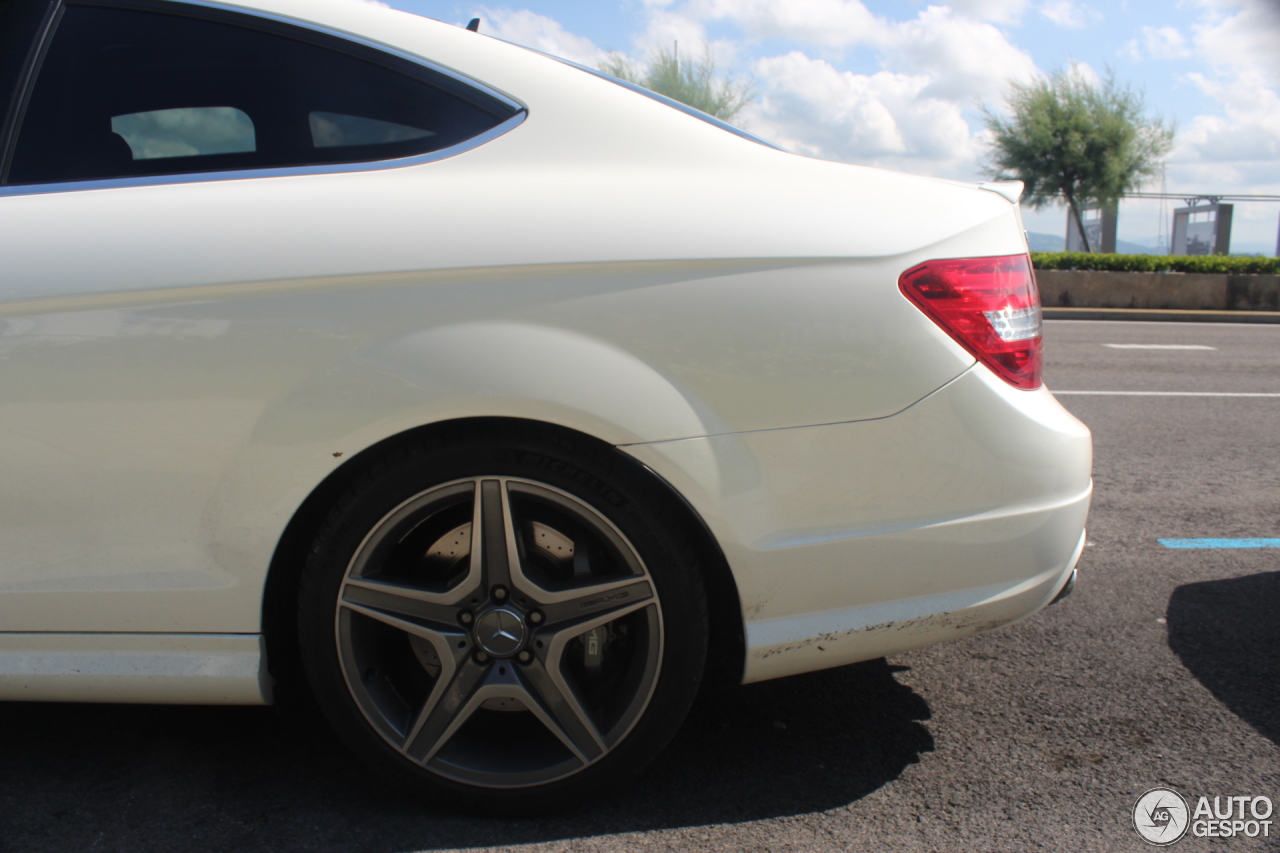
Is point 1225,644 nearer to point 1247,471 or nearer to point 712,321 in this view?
point 712,321

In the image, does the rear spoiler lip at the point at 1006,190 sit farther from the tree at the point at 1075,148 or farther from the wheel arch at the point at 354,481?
the tree at the point at 1075,148

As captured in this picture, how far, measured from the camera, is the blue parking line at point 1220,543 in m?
3.69

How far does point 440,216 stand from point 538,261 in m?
0.21

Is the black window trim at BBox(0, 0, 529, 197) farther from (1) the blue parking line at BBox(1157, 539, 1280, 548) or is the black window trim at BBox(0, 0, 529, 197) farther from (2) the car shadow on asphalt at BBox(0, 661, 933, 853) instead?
(1) the blue parking line at BBox(1157, 539, 1280, 548)

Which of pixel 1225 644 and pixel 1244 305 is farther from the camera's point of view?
pixel 1244 305

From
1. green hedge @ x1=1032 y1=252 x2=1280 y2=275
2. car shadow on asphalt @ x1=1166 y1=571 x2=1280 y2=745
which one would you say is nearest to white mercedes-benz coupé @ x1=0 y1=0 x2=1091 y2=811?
car shadow on asphalt @ x1=1166 y1=571 x2=1280 y2=745

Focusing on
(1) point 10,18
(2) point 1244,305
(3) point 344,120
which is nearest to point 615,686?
(3) point 344,120

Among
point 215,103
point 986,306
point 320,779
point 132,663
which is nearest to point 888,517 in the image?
point 986,306

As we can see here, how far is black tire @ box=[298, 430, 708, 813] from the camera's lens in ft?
5.85

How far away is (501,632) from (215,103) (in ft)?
4.00

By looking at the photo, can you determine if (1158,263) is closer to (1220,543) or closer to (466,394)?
(1220,543)

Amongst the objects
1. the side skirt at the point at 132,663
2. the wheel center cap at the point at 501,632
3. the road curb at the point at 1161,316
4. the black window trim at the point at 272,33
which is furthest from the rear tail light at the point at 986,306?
the road curb at the point at 1161,316

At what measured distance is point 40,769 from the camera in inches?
A: 82.7

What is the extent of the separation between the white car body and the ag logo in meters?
0.53
